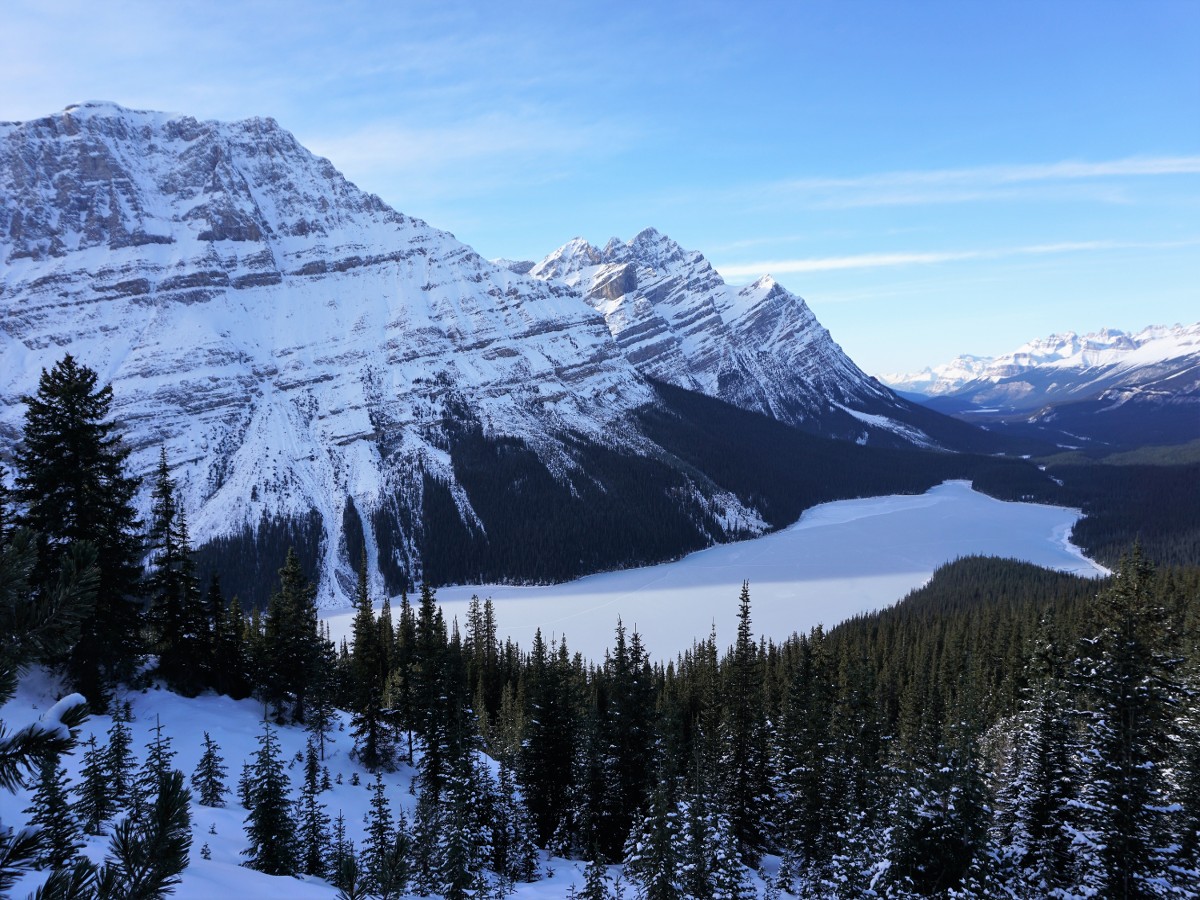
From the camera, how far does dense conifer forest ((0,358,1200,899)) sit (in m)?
15.3

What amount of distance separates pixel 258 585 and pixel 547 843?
13186 centimetres

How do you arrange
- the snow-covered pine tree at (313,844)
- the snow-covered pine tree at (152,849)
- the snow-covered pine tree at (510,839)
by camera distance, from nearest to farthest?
1. the snow-covered pine tree at (152,849)
2. the snow-covered pine tree at (313,844)
3. the snow-covered pine tree at (510,839)

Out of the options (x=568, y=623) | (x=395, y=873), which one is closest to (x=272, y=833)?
(x=395, y=873)

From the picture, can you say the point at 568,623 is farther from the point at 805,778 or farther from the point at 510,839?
the point at 510,839

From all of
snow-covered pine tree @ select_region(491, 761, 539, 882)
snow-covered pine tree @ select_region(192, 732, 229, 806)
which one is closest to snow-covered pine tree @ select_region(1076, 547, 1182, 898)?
snow-covered pine tree @ select_region(491, 761, 539, 882)

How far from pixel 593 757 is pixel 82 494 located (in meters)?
31.0

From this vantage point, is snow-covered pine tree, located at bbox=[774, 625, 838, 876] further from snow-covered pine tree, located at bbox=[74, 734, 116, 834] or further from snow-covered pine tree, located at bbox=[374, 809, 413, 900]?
snow-covered pine tree, located at bbox=[374, 809, 413, 900]

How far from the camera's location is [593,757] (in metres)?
42.9

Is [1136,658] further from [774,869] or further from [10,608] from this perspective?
[10,608]

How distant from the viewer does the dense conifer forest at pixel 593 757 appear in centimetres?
1533

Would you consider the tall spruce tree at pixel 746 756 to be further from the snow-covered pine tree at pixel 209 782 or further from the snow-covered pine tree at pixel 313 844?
the snow-covered pine tree at pixel 209 782

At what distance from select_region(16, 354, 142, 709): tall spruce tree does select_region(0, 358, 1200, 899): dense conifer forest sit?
12cm

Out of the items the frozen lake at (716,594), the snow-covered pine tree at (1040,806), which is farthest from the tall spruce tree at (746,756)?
the frozen lake at (716,594)

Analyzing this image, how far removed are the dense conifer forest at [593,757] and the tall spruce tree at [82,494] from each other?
120 mm
